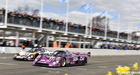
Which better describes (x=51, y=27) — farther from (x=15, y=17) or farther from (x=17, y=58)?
(x=17, y=58)

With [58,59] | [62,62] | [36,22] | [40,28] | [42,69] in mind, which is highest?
[36,22]

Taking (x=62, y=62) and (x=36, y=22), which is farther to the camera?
(x=36, y=22)

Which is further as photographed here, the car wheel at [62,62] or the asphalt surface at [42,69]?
the car wheel at [62,62]

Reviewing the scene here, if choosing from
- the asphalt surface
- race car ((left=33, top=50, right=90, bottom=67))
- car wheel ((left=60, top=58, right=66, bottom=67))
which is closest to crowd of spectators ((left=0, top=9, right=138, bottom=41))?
the asphalt surface

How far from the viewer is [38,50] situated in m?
19.3

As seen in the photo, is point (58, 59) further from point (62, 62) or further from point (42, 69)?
point (42, 69)

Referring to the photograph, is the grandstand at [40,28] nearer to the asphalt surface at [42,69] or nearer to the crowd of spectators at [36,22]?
the crowd of spectators at [36,22]

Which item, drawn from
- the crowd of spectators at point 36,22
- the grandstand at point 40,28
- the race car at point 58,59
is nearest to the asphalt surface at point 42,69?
the race car at point 58,59

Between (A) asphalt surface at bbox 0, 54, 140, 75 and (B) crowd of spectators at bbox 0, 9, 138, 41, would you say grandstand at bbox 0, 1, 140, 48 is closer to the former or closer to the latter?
(B) crowd of spectators at bbox 0, 9, 138, 41

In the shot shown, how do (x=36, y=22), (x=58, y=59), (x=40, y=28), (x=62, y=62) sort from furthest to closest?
(x=40, y=28), (x=36, y=22), (x=62, y=62), (x=58, y=59)

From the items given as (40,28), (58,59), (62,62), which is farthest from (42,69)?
(40,28)

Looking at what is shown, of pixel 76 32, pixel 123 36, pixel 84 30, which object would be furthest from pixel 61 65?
pixel 123 36

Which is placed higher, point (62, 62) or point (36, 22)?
point (36, 22)

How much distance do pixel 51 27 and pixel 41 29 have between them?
7.74ft
